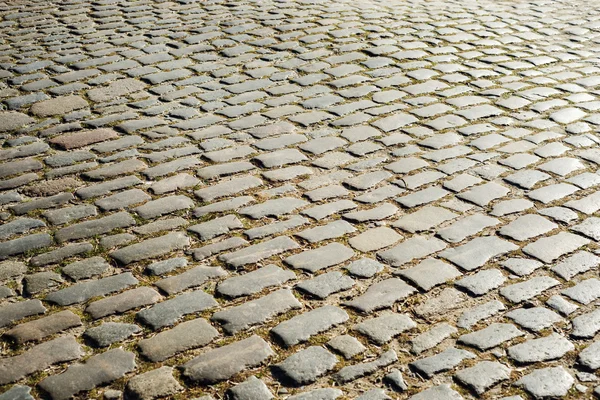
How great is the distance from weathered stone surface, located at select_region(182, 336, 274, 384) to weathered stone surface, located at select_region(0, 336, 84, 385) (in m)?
0.47

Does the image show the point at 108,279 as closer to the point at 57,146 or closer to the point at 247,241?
the point at 247,241

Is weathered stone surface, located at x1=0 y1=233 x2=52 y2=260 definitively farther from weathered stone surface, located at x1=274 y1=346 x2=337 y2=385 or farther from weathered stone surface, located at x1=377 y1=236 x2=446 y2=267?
weathered stone surface, located at x1=377 y1=236 x2=446 y2=267

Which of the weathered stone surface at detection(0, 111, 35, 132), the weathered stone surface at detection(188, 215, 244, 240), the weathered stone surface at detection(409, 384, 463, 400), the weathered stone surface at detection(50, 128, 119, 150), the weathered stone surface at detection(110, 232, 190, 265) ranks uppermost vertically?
the weathered stone surface at detection(0, 111, 35, 132)

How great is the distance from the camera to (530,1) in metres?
8.49

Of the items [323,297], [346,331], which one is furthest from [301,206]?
[346,331]

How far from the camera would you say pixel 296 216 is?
373 cm

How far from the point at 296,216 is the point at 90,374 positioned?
57.6 inches

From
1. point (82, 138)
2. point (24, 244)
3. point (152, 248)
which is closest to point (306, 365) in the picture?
point (152, 248)

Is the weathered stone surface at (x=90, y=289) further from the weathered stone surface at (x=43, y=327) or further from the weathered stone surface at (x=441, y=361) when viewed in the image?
the weathered stone surface at (x=441, y=361)

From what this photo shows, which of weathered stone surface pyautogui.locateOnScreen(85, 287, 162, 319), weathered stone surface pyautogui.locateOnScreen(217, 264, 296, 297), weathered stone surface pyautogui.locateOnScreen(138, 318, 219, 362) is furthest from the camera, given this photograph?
weathered stone surface pyautogui.locateOnScreen(217, 264, 296, 297)

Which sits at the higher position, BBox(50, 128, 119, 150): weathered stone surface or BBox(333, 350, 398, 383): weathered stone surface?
BBox(50, 128, 119, 150): weathered stone surface

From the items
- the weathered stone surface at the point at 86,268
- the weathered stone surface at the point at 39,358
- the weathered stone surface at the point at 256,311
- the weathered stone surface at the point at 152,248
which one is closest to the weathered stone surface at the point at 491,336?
the weathered stone surface at the point at 256,311

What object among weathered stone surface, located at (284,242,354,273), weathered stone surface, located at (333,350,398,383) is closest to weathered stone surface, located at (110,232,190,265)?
weathered stone surface, located at (284,242,354,273)

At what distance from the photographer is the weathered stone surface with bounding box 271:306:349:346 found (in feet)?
9.32
